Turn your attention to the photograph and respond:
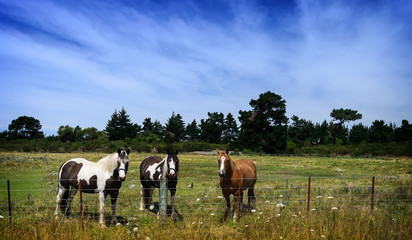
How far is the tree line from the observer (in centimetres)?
5941

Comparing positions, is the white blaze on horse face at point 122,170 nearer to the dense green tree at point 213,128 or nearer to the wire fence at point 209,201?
the wire fence at point 209,201

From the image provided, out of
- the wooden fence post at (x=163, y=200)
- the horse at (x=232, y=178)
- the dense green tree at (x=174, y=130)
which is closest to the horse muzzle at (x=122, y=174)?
the wooden fence post at (x=163, y=200)

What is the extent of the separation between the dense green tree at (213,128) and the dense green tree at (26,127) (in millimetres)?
61154

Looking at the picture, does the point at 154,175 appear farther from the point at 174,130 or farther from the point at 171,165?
the point at 174,130

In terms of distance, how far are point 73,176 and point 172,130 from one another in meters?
80.3

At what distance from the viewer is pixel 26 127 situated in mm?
96188

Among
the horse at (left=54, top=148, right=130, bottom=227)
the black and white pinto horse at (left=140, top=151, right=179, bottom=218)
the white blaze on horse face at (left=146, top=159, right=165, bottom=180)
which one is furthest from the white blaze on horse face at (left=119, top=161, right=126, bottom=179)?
the white blaze on horse face at (left=146, top=159, right=165, bottom=180)

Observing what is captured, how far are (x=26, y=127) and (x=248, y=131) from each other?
82.8m

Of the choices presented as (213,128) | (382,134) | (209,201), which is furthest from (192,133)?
(209,201)

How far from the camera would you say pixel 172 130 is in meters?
88.0

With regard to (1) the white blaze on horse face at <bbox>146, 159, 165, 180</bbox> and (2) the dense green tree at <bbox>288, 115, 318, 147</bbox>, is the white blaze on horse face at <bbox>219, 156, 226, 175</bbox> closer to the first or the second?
(1) the white blaze on horse face at <bbox>146, 159, 165, 180</bbox>

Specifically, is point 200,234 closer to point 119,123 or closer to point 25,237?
point 25,237

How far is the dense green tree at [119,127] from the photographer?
266ft

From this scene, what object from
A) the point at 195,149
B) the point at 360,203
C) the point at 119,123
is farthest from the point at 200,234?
the point at 119,123
